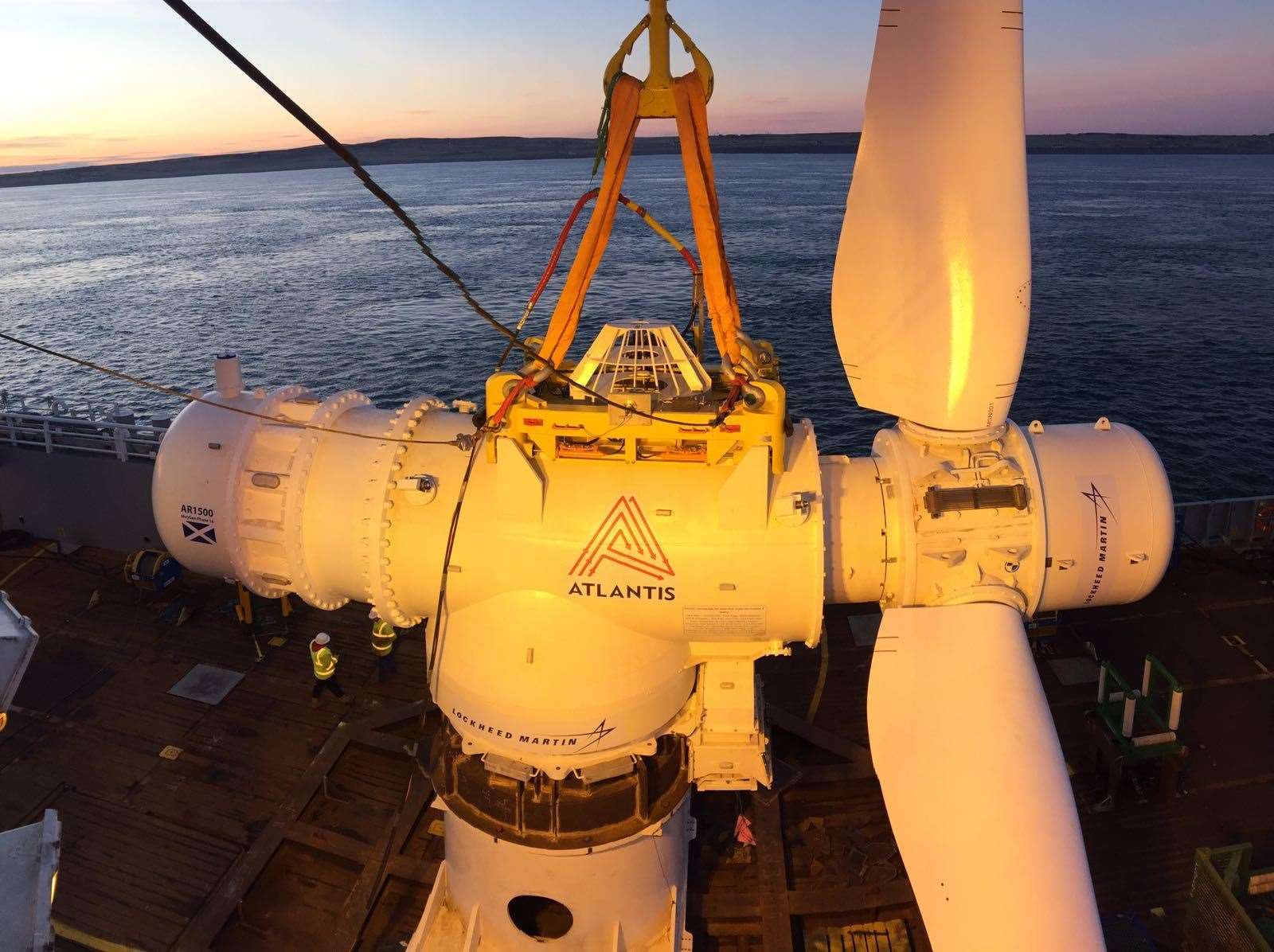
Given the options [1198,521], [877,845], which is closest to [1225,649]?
[1198,521]

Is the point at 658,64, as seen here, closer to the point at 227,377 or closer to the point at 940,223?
the point at 940,223

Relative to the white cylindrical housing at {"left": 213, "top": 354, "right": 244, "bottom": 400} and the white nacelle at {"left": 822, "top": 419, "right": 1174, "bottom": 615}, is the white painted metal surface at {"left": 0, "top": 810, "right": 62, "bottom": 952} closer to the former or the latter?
the white cylindrical housing at {"left": 213, "top": 354, "right": 244, "bottom": 400}

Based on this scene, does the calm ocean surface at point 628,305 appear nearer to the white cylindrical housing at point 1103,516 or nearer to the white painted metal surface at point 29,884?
the white cylindrical housing at point 1103,516

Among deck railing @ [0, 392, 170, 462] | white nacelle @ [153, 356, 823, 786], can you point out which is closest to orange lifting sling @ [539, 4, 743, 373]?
white nacelle @ [153, 356, 823, 786]

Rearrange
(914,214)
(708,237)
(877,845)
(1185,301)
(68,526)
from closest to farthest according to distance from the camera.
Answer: (914,214) → (708,237) → (877,845) → (68,526) → (1185,301)

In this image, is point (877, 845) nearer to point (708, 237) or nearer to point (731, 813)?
point (731, 813)

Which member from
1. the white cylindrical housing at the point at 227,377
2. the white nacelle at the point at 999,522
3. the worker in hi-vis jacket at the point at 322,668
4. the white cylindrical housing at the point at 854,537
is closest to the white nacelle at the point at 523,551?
the white cylindrical housing at the point at 227,377

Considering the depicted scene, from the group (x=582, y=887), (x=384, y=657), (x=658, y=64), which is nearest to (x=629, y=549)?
(x=582, y=887)
